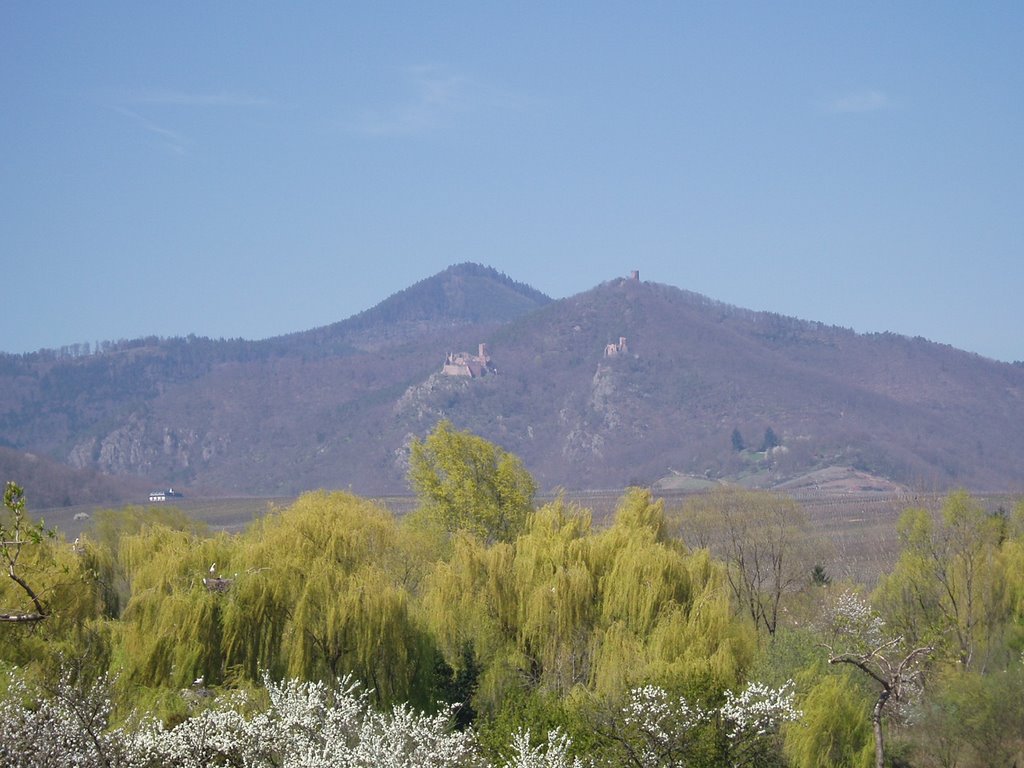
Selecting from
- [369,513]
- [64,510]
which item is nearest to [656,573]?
[369,513]

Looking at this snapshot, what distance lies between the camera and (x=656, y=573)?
30.3 m

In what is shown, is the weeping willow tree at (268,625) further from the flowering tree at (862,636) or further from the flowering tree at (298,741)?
the flowering tree at (862,636)

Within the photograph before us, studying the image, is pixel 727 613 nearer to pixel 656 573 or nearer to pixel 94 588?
pixel 656 573

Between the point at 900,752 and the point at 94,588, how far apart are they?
64.9 feet

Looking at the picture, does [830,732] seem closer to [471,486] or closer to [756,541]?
[471,486]

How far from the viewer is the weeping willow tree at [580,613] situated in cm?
2845

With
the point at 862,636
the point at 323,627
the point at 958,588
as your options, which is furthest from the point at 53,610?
the point at 958,588

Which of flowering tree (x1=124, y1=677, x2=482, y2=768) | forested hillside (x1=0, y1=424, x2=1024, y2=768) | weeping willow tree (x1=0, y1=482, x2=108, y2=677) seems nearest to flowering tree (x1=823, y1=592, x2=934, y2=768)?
forested hillside (x1=0, y1=424, x2=1024, y2=768)

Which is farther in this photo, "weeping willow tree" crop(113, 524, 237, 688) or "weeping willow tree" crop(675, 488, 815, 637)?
"weeping willow tree" crop(675, 488, 815, 637)

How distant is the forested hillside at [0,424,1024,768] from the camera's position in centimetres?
1983

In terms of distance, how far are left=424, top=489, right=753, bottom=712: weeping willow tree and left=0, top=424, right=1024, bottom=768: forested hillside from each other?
55 millimetres

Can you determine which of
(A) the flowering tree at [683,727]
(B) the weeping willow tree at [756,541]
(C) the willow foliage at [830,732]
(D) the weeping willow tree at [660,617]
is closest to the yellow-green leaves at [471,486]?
(B) the weeping willow tree at [756,541]

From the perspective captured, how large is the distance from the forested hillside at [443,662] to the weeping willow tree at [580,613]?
0.06m

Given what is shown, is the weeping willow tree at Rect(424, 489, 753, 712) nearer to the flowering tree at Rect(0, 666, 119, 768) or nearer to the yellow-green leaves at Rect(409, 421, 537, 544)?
the yellow-green leaves at Rect(409, 421, 537, 544)
